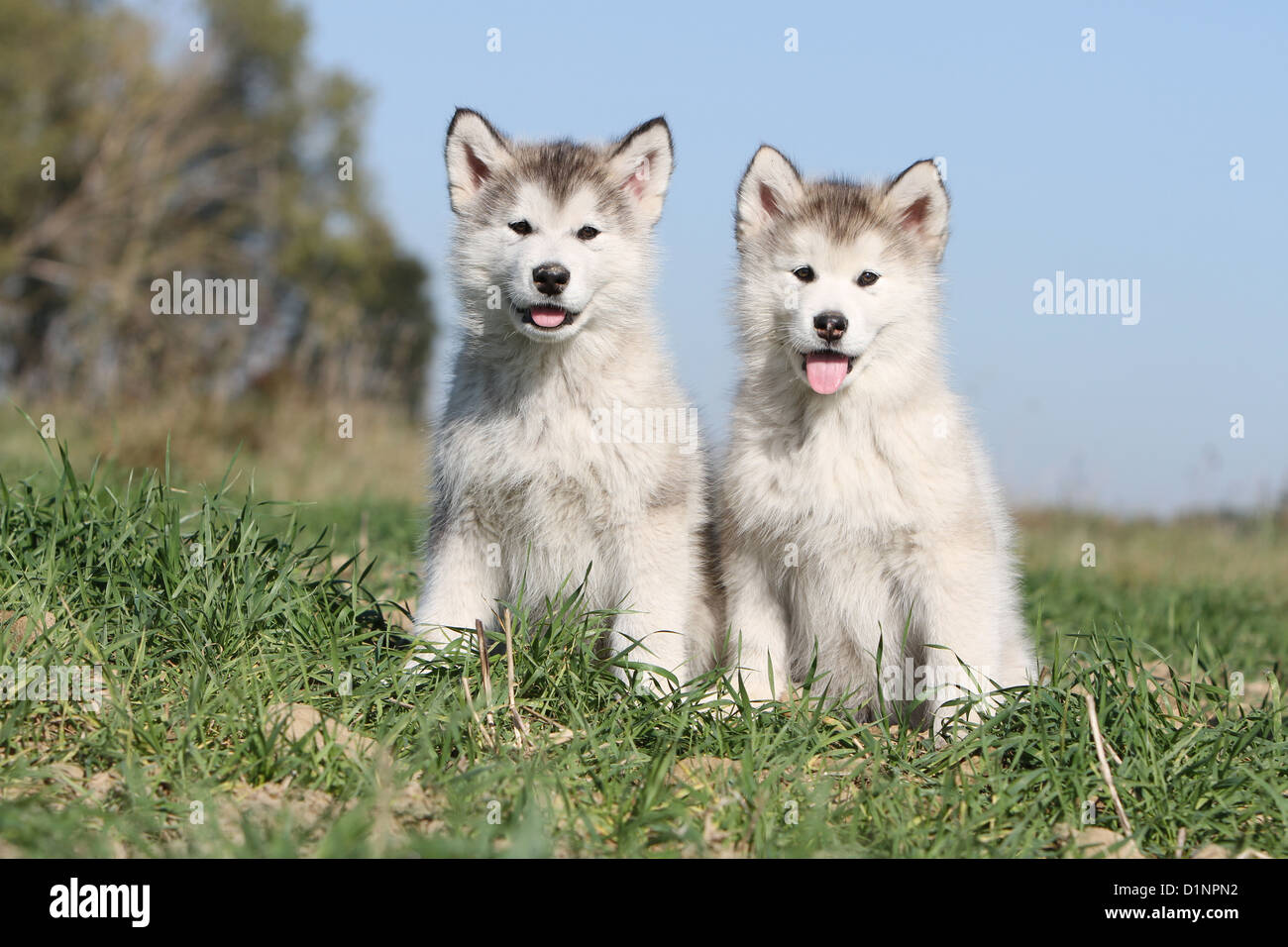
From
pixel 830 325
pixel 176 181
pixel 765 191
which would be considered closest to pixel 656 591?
pixel 830 325

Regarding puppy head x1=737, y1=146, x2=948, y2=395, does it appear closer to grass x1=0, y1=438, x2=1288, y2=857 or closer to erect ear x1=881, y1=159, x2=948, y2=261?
erect ear x1=881, y1=159, x2=948, y2=261

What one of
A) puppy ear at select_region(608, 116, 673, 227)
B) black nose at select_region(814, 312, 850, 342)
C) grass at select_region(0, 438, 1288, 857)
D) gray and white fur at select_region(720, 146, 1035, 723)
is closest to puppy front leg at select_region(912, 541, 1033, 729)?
gray and white fur at select_region(720, 146, 1035, 723)

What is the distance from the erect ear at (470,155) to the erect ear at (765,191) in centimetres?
103

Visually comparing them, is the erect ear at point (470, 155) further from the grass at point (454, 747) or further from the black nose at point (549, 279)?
the grass at point (454, 747)

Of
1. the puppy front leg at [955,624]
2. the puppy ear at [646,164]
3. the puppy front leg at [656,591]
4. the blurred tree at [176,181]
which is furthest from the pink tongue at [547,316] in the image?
the blurred tree at [176,181]

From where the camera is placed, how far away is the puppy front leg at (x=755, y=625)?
14.1ft

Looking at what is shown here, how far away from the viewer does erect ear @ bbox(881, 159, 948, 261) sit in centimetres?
439

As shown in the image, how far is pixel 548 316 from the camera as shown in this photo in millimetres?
4281

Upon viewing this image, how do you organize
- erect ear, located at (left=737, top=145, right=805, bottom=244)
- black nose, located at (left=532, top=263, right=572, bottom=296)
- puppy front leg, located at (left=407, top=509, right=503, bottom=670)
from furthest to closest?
1. erect ear, located at (left=737, top=145, right=805, bottom=244)
2. puppy front leg, located at (left=407, top=509, right=503, bottom=670)
3. black nose, located at (left=532, top=263, right=572, bottom=296)

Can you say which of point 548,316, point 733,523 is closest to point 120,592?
point 548,316

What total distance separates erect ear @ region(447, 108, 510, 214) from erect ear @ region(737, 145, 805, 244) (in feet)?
3.39
